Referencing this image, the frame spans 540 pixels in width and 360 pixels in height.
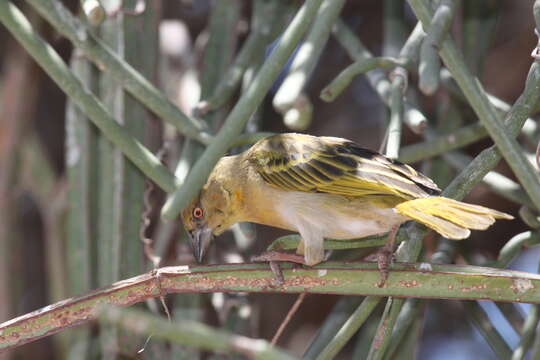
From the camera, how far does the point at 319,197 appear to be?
2.35 m

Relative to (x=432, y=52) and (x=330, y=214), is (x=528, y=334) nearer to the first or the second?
(x=330, y=214)

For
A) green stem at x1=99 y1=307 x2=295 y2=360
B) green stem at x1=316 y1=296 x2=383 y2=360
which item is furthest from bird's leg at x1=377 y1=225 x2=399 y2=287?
green stem at x1=99 y1=307 x2=295 y2=360

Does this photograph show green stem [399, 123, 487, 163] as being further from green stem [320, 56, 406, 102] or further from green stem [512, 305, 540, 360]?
green stem [512, 305, 540, 360]

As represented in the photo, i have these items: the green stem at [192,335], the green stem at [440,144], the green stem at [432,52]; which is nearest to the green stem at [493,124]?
the green stem at [432,52]

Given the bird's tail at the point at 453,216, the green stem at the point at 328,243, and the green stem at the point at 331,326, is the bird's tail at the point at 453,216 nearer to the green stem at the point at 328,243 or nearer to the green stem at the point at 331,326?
the green stem at the point at 328,243

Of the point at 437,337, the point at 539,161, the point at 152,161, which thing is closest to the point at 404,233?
the point at 539,161

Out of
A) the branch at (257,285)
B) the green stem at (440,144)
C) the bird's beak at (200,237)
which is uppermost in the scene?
the green stem at (440,144)

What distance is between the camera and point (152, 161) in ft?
7.02

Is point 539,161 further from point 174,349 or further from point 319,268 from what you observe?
point 174,349

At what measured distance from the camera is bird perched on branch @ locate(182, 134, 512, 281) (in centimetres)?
198

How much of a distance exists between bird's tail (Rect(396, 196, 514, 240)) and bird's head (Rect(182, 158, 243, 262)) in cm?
79

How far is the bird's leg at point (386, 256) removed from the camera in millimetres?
1770

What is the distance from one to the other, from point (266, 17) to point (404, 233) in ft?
3.47

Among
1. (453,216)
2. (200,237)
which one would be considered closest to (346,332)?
(453,216)
